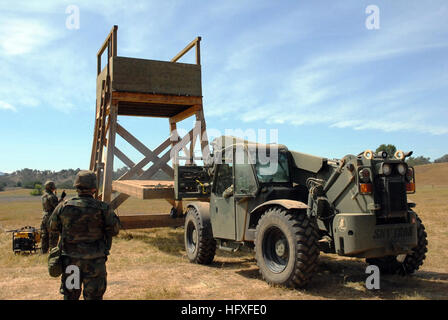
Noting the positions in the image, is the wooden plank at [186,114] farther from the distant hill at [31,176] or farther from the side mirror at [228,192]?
the distant hill at [31,176]

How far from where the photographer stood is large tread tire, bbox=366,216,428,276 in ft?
Answer: 21.5

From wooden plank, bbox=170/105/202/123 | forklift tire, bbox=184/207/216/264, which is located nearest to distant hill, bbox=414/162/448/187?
wooden plank, bbox=170/105/202/123

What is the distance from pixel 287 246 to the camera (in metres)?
6.05

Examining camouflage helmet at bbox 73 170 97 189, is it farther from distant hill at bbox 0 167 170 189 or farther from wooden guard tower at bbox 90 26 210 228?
distant hill at bbox 0 167 170 189

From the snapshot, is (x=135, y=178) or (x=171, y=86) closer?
Result: (x=171, y=86)

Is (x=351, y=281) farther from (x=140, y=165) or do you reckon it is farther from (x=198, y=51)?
(x=198, y=51)

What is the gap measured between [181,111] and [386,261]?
8.85 meters

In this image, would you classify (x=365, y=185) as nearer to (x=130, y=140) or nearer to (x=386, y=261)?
(x=386, y=261)

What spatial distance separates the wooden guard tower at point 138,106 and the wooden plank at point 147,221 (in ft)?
0.10

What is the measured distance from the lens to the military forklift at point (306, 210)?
567 centimetres

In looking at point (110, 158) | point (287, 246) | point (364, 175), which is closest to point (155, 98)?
point (110, 158)

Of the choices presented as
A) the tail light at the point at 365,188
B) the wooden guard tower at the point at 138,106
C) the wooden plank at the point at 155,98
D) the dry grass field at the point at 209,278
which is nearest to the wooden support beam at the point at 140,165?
the wooden guard tower at the point at 138,106
